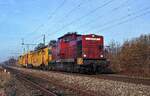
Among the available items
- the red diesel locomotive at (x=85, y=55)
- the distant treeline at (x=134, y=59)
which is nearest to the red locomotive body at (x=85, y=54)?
the red diesel locomotive at (x=85, y=55)

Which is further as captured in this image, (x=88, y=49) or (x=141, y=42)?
(x=141, y=42)

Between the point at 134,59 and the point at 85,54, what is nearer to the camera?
the point at 85,54

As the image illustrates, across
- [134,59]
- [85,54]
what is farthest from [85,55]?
[134,59]

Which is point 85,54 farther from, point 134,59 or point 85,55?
point 134,59

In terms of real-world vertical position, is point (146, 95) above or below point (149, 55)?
below

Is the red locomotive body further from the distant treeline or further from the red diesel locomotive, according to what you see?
the distant treeline

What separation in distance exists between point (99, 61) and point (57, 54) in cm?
1082

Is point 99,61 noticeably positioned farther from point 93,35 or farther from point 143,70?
point 143,70

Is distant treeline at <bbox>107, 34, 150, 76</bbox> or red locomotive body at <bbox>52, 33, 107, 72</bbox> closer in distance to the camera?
red locomotive body at <bbox>52, 33, 107, 72</bbox>

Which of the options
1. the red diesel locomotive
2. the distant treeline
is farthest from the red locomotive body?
the distant treeline

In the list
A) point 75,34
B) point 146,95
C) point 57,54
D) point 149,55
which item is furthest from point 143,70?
point 146,95

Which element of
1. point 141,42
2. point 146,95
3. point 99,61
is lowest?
point 146,95

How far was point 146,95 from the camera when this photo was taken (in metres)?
12.9

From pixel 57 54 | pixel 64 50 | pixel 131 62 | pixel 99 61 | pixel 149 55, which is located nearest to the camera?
pixel 99 61
